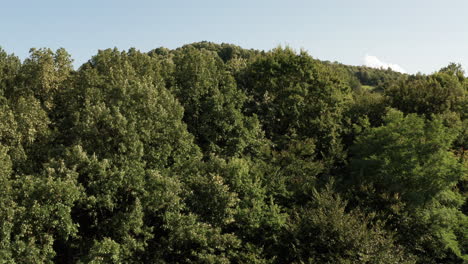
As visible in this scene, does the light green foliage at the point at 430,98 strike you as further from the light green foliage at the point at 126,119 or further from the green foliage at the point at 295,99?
the light green foliage at the point at 126,119

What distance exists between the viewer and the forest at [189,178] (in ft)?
65.6

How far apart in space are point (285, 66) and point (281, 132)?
7.40 metres

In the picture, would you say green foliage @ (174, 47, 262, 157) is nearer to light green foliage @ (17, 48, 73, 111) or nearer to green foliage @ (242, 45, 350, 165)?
green foliage @ (242, 45, 350, 165)

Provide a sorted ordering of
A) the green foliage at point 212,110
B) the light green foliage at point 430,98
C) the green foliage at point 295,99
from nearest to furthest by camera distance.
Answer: the green foliage at point 212,110, the green foliage at point 295,99, the light green foliage at point 430,98

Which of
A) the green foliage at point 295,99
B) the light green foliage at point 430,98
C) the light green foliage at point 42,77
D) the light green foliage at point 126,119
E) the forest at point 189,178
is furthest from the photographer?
the light green foliage at point 430,98

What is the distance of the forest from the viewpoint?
20000 millimetres

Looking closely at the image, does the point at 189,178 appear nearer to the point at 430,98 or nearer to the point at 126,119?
the point at 126,119

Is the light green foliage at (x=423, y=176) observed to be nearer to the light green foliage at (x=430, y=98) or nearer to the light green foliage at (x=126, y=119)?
the light green foliage at (x=430, y=98)

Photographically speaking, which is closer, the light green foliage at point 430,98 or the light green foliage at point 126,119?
the light green foliage at point 126,119

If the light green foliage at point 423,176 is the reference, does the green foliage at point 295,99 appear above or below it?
above

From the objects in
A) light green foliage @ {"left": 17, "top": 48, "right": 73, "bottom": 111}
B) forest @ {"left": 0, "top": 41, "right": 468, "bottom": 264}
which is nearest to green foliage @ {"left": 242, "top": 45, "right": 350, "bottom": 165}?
forest @ {"left": 0, "top": 41, "right": 468, "bottom": 264}

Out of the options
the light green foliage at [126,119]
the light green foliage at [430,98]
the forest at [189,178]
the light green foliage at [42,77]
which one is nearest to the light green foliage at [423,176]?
the forest at [189,178]

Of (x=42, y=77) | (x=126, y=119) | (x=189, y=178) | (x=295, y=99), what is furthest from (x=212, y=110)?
(x=42, y=77)

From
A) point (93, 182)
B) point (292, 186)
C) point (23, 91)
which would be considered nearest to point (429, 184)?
point (292, 186)
